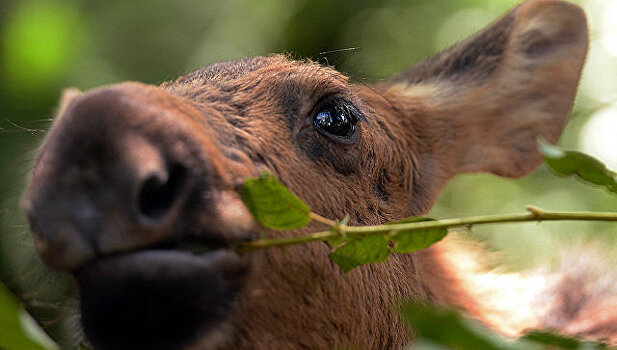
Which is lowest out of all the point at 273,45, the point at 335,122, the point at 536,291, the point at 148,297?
the point at 536,291

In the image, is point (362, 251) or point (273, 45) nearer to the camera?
A: point (362, 251)

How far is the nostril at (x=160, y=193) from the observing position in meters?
2.40

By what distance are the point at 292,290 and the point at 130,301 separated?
83 cm

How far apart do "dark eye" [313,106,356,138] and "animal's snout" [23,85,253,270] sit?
1373 mm

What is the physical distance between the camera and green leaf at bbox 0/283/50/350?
6.71 feet

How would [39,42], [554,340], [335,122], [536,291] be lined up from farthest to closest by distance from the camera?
[39,42] → [536,291] → [335,122] → [554,340]

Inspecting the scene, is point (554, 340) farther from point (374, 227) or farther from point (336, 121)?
point (336, 121)

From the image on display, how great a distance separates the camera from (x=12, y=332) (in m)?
2.05

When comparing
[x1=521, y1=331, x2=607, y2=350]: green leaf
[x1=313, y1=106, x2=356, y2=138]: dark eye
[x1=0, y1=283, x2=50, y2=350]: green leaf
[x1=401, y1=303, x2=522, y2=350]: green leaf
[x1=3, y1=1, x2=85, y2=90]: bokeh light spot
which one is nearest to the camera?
[x1=401, y1=303, x2=522, y2=350]: green leaf

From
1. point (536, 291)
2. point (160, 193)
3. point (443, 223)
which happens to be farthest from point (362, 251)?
point (536, 291)

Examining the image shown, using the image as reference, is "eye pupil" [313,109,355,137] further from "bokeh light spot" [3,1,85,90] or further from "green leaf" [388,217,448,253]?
"bokeh light spot" [3,1,85,90]

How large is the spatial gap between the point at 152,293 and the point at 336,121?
1.75 m

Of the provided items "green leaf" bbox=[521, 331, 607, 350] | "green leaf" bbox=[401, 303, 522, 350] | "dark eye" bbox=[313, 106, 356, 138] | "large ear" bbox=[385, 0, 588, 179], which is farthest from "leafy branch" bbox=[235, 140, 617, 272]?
"large ear" bbox=[385, 0, 588, 179]

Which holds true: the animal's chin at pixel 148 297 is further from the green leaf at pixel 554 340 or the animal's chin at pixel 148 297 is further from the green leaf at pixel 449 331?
the green leaf at pixel 554 340
